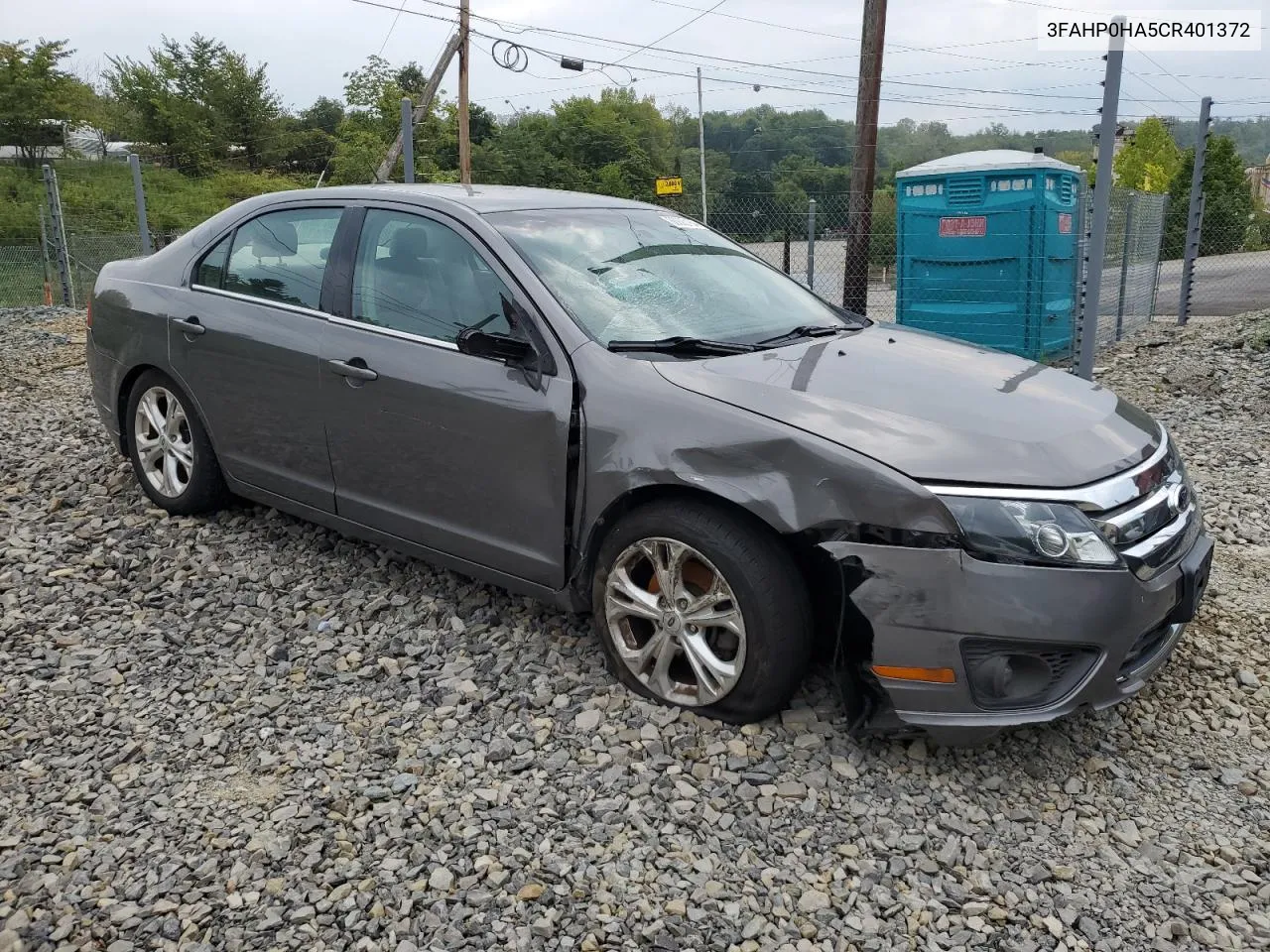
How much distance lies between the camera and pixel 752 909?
257 cm

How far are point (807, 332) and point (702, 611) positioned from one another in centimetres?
125

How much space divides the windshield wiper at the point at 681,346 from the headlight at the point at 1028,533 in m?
1.01

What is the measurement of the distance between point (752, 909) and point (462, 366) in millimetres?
1953

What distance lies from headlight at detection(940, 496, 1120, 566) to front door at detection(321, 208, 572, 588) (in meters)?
1.27

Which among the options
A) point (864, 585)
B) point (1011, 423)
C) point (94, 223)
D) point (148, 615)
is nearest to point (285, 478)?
point (148, 615)

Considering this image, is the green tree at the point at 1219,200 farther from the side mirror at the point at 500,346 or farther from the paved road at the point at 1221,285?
the side mirror at the point at 500,346

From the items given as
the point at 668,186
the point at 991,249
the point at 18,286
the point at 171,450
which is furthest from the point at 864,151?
the point at 18,286

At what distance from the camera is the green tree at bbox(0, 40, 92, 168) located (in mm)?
39281

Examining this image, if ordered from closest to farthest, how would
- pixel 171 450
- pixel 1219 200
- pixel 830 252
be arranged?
pixel 171 450 < pixel 830 252 < pixel 1219 200

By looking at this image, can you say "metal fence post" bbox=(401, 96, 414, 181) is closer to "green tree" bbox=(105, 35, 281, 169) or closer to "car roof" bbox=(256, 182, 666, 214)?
"car roof" bbox=(256, 182, 666, 214)

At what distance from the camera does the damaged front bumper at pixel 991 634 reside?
273 centimetres

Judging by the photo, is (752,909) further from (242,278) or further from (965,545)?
(242,278)

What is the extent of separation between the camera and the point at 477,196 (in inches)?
162

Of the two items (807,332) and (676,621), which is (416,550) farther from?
(807,332)
